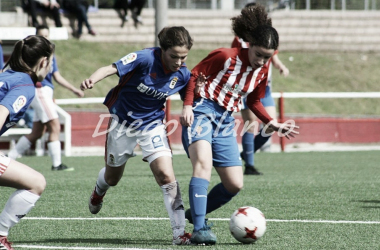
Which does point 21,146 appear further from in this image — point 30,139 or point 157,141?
point 157,141

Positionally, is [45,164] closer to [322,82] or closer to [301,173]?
[301,173]

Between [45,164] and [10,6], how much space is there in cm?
1091

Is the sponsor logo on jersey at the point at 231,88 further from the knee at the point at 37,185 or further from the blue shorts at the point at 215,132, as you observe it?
the knee at the point at 37,185

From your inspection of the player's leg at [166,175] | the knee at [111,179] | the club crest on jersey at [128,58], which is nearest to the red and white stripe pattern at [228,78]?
the player's leg at [166,175]

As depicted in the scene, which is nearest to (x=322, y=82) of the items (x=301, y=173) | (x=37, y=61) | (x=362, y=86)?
(x=362, y=86)

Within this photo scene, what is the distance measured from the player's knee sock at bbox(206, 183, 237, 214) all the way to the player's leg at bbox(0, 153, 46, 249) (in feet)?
5.10

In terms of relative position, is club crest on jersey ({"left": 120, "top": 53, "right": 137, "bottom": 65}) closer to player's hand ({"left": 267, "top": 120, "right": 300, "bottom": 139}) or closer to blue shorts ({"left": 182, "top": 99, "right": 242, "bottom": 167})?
blue shorts ({"left": 182, "top": 99, "right": 242, "bottom": 167})

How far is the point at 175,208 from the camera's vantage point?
16.0 ft

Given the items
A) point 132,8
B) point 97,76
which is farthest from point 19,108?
point 132,8

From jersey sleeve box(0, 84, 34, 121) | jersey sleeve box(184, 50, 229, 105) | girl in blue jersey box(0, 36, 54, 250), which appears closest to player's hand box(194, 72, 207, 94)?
jersey sleeve box(184, 50, 229, 105)

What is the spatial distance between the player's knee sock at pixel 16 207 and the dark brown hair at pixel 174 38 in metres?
1.38

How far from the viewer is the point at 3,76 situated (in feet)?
13.6

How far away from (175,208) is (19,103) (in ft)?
4.54

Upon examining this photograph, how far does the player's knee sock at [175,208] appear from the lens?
15.7 ft
